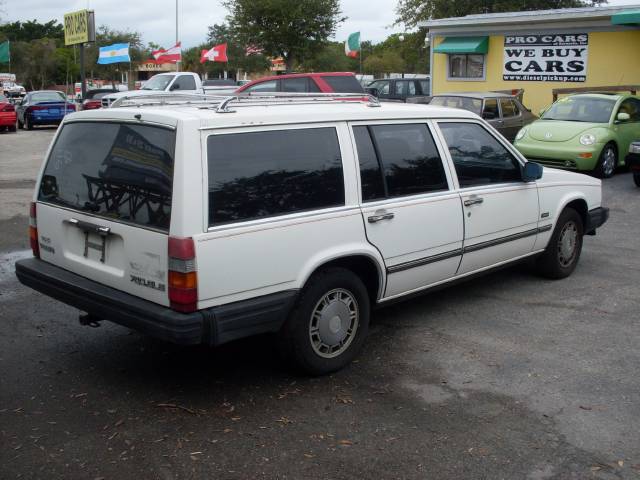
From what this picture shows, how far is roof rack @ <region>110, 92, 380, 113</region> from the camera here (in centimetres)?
468

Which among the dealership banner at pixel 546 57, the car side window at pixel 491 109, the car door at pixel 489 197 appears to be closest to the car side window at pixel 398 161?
the car door at pixel 489 197

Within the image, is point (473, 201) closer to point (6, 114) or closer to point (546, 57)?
point (546, 57)

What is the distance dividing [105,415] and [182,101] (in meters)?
2.10

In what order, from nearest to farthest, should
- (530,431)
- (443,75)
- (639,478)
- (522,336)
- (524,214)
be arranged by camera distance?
(639,478) < (530,431) < (522,336) < (524,214) < (443,75)

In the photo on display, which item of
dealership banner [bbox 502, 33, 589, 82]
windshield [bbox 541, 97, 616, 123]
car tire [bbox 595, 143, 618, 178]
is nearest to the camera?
car tire [bbox 595, 143, 618, 178]

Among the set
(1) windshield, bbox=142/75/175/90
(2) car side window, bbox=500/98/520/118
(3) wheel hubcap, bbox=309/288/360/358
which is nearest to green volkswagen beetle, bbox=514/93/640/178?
(2) car side window, bbox=500/98/520/118

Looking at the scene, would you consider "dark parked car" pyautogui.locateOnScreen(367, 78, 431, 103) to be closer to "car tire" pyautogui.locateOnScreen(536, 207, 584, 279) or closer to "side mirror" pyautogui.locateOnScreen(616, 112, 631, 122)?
"side mirror" pyautogui.locateOnScreen(616, 112, 631, 122)

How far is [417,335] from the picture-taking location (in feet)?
18.4

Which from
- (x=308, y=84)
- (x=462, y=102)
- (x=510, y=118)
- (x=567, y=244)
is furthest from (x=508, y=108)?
(x=567, y=244)

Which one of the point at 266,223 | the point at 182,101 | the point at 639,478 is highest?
the point at 182,101

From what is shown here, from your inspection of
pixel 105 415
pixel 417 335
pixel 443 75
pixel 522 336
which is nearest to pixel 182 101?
pixel 105 415

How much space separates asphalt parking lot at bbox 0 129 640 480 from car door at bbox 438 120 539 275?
1.76 ft

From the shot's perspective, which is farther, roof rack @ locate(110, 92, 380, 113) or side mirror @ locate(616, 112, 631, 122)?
side mirror @ locate(616, 112, 631, 122)

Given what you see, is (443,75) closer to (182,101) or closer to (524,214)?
(524,214)
